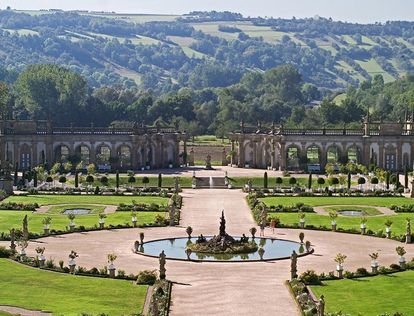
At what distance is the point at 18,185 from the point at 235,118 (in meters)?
77.5

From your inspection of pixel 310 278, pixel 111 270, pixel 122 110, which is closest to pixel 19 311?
pixel 111 270

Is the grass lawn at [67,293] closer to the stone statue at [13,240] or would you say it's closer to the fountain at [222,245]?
the stone statue at [13,240]

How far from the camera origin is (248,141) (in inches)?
5477

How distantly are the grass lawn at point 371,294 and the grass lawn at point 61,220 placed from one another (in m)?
27.3

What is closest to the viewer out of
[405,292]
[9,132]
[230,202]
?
[405,292]

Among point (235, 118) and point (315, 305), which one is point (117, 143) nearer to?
point (235, 118)

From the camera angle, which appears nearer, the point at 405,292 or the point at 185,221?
the point at 405,292

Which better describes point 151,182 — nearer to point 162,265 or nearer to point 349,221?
point 349,221

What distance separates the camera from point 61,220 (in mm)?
88562

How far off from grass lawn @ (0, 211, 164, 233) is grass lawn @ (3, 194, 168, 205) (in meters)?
8.50

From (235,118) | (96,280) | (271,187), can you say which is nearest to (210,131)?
(235,118)

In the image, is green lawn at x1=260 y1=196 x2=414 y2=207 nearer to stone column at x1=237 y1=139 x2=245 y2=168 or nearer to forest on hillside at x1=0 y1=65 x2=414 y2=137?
stone column at x1=237 y1=139 x2=245 y2=168

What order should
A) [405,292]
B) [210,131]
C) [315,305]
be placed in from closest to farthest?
[315,305], [405,292], [210,131]

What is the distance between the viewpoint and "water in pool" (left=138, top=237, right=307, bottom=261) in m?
71.1
